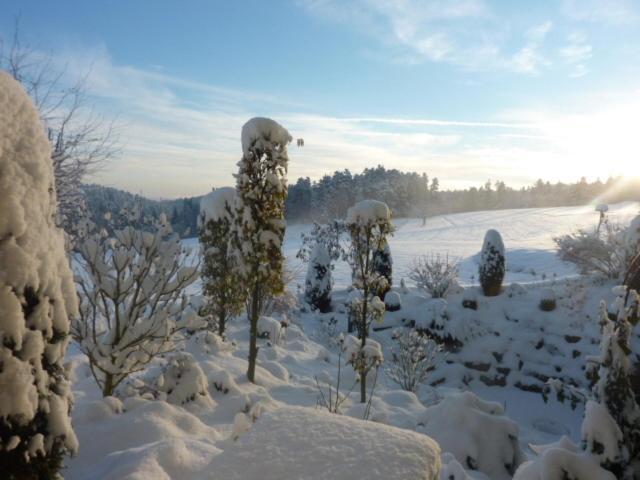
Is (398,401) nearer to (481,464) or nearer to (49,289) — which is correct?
(481,464)

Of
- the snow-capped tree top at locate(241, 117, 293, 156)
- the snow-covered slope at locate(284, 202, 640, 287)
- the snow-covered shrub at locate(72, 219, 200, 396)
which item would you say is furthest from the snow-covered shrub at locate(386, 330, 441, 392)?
the snow-covered slope at locate(284, 202, 640, 287)

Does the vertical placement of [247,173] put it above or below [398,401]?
above

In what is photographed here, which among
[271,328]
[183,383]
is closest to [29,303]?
[183,383]

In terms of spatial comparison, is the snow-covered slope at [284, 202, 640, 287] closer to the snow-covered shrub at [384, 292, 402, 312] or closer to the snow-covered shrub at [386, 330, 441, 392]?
the snow-covered shrub at [384, 292, 402, 312]

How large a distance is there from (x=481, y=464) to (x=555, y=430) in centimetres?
683

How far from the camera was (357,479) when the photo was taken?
2195mm

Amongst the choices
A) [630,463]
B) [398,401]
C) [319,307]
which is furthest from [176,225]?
[630,463]

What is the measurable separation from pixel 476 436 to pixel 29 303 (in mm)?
5425

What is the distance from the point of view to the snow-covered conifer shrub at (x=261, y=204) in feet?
Result: 27.0

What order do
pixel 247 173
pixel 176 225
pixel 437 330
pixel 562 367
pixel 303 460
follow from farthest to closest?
pixel 176 225, pixel 437 330, pixel 562 367, pixel 247 173, pixel 303 460

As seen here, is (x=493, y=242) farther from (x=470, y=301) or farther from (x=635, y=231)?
(x=635, y=231)

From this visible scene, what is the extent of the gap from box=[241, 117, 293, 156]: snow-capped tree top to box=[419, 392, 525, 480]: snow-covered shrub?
5.70m

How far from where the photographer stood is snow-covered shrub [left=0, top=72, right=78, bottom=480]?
2.16m

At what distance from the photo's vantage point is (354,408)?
6.85 m
